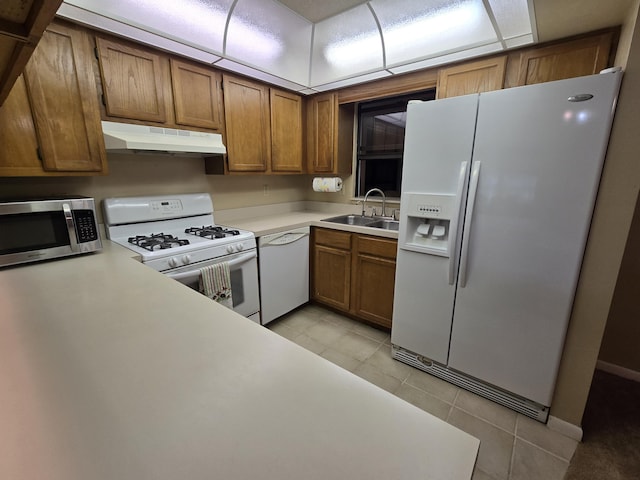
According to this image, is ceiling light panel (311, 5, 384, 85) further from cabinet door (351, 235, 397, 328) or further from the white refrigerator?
cabinet door (351, 235, 397, 328)

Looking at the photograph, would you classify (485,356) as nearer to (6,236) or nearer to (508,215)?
(508,215)

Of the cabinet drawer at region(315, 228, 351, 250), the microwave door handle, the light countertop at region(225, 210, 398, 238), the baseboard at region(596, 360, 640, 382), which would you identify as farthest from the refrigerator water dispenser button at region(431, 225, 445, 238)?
the microwave door handle

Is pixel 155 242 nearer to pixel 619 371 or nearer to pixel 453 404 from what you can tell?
pixel 453 404

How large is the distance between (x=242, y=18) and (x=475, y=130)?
5.70 feet

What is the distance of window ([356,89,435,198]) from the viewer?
2807 millimetres

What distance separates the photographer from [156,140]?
6.15 ft

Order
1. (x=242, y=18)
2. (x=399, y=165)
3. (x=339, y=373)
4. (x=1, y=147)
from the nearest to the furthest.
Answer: (x=339, y=373) < (x=1, y=147) < (x=242, y=18) < (x=399, y=165)

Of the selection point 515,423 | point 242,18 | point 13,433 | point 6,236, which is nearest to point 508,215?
point 515,423

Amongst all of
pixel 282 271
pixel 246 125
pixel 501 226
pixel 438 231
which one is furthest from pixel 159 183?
pixel 501 226

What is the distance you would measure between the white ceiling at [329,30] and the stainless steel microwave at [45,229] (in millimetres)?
992

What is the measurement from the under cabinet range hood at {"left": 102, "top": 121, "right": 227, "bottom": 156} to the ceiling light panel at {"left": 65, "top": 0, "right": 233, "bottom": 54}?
559 mm

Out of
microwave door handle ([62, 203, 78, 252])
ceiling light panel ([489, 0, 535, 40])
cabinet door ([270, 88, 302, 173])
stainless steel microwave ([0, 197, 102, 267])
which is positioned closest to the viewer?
stainless steel microwave ([0, 197, 102, 267])

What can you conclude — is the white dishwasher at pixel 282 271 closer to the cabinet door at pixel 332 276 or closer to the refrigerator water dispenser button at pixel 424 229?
the cabinet door at pixel 332 276

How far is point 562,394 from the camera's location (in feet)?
5.16
